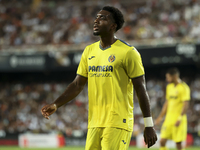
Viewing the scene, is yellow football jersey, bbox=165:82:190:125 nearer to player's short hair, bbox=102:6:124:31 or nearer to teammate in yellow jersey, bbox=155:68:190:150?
teammate in yellow jersey, bbox=155:68:190:150

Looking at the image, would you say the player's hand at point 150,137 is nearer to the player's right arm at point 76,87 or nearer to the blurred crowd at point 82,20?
the player's right arm at point 76,87

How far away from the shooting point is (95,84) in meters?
4.09

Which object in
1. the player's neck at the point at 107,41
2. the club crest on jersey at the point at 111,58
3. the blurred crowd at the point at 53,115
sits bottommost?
the blurred crowd at the point at 53,115

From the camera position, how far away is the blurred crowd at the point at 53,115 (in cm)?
1781

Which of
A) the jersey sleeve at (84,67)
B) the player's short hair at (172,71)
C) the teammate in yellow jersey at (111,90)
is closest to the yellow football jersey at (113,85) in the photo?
the teammate in yellow jersey at (111,90)

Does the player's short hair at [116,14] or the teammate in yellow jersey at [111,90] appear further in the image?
the player's short hair at [116,14]

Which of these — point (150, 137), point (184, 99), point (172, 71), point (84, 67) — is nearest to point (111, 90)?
point (84, 67)

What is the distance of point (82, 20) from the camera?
21.4 m

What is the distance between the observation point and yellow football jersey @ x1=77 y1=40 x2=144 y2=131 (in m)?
3.97

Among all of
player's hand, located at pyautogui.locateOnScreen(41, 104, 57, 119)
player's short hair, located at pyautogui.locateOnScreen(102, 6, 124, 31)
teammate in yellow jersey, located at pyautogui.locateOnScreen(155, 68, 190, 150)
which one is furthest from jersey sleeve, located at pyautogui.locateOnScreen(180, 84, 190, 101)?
player's hand, located at pyautogui.locateOnScreen(41, 104, 57, 119)

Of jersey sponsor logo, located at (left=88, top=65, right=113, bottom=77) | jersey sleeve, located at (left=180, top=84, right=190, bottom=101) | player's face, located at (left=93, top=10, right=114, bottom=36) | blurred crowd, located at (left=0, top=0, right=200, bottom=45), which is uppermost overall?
blurred crowd, located at (left=0, top=0, right=200, bottom=45)

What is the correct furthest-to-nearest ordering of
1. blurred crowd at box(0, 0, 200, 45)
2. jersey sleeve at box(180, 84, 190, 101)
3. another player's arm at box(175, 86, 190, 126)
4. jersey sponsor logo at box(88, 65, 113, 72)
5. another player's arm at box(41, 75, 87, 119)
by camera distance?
blurred crowd at box(0, 0, 200, 45), jersey sleeve at box(180, 84, 190, 101), another player's arm at box(175, 86, 190, 126), another player's arm at box(41, 75, 87, 119), jersey sponsor logo at box(88, 65, 113, 72)

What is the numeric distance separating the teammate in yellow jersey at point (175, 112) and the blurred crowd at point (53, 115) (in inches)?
288

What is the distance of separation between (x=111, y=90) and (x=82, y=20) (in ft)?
58.2
